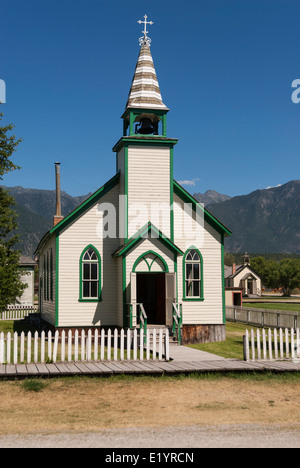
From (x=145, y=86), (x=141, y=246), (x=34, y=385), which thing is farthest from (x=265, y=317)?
(x=34, y=385)

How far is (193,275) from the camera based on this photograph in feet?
80.8

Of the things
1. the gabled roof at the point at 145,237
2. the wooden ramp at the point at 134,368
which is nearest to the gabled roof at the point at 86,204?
the gabled roof at the point at 145,237

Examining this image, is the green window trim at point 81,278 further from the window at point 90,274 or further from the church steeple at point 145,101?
the church steeple at point 145,101

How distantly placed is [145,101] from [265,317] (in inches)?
660

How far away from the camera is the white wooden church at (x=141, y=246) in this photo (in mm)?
23000

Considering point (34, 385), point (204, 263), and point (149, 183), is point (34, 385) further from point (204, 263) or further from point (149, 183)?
point (204, 263)

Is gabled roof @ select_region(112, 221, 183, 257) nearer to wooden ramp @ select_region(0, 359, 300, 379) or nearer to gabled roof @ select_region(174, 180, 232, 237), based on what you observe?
gabled roof @ select_region(174, 180, 232, 237)

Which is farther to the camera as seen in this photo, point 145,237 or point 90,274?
point 90,274

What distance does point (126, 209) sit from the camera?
926 inches

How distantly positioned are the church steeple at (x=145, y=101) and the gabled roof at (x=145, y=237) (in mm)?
4507
